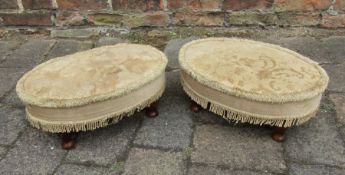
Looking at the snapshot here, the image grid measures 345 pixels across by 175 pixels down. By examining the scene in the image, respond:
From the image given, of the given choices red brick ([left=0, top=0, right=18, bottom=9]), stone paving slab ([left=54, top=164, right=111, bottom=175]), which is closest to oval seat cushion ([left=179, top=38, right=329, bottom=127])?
stone paving slab ([left=54, top=164, right=111, bottom=175])

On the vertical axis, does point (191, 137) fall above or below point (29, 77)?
below

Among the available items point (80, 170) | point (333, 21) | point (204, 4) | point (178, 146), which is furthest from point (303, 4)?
point (80, 170)

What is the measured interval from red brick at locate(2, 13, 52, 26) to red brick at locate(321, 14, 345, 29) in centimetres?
228

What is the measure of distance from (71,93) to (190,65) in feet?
2.26

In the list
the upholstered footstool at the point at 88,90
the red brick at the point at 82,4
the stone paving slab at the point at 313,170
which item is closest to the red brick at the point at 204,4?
the red brick at the point at 82,4

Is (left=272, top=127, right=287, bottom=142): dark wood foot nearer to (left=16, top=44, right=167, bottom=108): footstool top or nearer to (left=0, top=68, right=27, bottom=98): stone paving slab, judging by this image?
(left=16, top=44, right=167, bottom=108): footstool top

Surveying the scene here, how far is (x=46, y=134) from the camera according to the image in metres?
2.31

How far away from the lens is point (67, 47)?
3289mm

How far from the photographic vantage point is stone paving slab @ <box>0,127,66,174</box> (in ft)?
6.78

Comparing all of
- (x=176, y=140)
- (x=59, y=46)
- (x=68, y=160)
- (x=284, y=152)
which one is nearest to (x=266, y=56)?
(x=284, y=152)

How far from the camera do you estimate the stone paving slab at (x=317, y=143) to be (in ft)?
6.95

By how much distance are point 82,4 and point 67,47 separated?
1.22 feet

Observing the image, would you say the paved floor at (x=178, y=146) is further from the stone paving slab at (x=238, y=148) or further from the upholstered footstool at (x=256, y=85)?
the upholstered footstool at (x=256, y=85)

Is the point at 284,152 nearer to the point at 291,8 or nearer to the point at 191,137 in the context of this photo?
the point at 191,137
